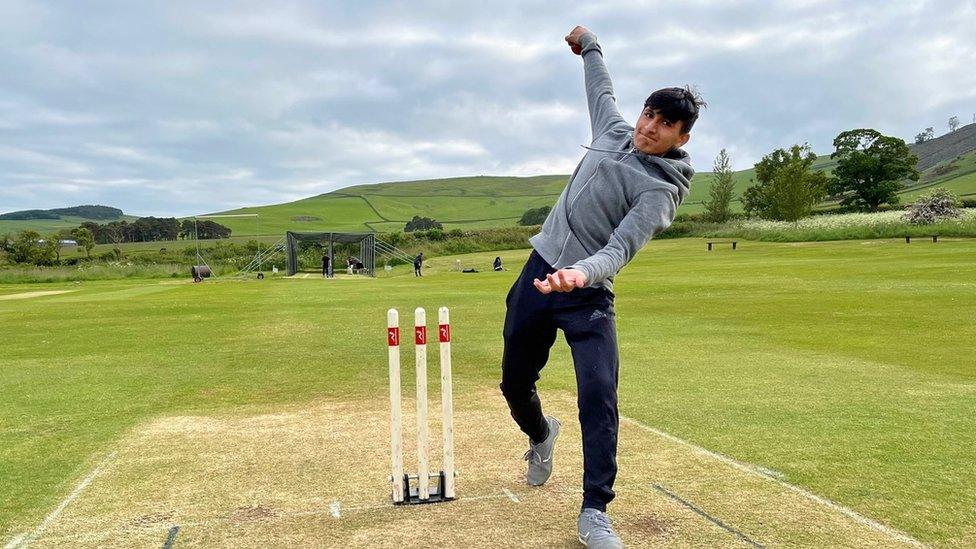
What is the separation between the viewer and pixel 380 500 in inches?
195

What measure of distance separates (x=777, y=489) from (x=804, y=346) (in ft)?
29.1

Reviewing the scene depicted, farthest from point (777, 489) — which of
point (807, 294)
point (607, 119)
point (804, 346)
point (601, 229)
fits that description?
point (807, 294)

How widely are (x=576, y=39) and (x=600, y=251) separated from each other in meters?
2.11

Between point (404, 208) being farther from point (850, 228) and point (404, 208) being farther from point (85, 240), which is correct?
point (850, 228)

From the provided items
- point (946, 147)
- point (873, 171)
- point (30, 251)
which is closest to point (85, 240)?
point (30, 251)

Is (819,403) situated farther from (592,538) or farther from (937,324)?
(937,324)

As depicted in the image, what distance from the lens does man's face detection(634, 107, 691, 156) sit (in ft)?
14.0

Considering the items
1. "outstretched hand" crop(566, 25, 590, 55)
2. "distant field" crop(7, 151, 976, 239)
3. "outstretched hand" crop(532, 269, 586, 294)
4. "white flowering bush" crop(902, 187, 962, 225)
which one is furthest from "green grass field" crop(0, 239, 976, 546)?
"distant field" crop(7, 151, 976, 239)

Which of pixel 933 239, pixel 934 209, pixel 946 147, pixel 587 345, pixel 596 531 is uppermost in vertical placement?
pixel 946 147

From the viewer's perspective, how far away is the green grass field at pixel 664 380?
5.43 m

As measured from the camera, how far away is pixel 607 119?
16.1 ft

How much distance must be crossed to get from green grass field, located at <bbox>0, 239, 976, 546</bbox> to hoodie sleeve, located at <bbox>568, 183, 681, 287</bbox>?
185 cm

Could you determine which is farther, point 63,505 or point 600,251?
point 63,505

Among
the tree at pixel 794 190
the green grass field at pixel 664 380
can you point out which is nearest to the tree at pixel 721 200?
the tree at pixel 794 190
